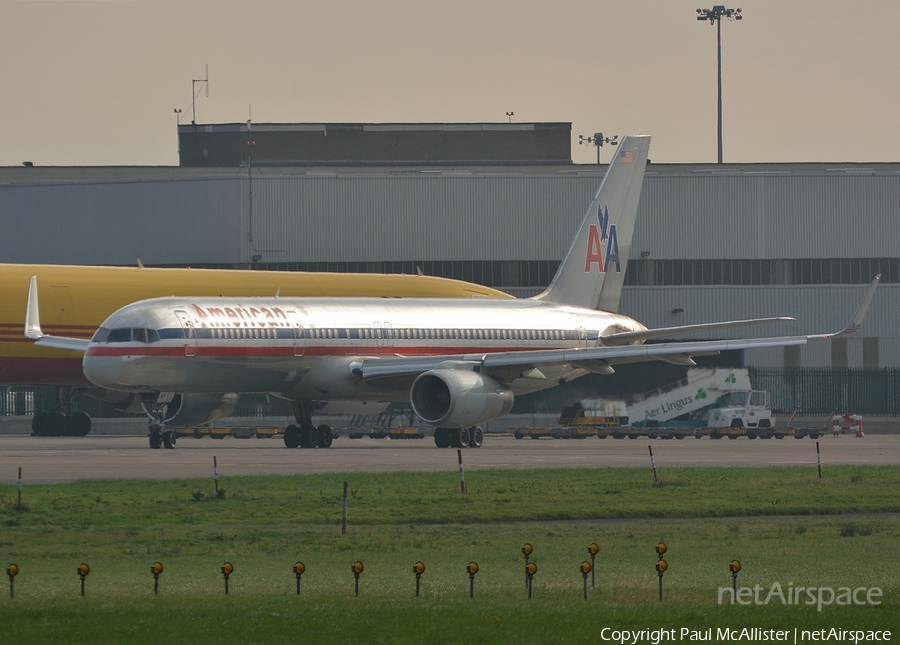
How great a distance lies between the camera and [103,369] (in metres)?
41.8

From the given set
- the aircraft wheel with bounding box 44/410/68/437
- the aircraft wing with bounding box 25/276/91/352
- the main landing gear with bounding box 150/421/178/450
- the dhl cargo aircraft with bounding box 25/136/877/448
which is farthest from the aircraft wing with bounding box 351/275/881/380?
the aircraft wheel with bounding box 44/410/68/437

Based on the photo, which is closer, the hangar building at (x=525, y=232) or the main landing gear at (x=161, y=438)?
the main landing gear at (x=161, y=438)

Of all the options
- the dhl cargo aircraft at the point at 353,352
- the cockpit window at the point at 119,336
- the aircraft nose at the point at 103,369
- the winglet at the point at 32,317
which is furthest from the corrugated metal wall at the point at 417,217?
the aircraft nose at the point at 103,369

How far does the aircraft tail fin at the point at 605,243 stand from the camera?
5534 cm

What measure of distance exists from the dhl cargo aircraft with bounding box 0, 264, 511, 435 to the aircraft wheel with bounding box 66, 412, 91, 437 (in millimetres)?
36

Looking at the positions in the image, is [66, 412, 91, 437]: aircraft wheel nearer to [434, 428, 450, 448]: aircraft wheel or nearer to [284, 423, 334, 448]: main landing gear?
[284, 423, 334, 448]: main landing gear

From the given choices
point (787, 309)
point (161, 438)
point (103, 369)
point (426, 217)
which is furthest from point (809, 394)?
point (103, 369)

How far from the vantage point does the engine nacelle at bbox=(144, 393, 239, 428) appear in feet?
151

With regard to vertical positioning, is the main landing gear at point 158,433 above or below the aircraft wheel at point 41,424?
above

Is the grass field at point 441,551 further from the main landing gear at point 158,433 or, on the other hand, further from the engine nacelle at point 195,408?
the engine nacelle at point 195,408

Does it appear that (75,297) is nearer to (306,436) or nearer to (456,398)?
(306,436)

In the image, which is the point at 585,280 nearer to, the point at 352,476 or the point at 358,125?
the point at 352,476

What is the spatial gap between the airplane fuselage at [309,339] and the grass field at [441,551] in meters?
11.8

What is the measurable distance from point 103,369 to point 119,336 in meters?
1.00
